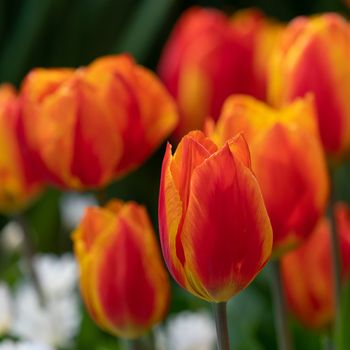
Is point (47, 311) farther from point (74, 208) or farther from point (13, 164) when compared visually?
point (74, 208)

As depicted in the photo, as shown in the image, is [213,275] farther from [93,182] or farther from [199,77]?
[199,77]

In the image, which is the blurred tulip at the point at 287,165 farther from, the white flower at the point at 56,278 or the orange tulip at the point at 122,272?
the white flower at the point at 56,278

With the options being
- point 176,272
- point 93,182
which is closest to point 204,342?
point 93,182

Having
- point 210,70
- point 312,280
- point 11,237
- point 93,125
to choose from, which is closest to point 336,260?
point 312,280

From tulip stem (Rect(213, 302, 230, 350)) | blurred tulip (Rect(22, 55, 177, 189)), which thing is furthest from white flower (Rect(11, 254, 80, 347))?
tulip stem (Rect(213, 302, 230, 350))

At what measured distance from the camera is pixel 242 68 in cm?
79

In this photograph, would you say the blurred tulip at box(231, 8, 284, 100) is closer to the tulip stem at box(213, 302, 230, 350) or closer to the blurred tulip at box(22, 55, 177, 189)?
the blurred tulip at box(22, 55, 177, 189)

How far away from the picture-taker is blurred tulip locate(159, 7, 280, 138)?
0.78 meters

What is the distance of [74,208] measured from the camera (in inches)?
44.6

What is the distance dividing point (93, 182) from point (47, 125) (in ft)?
0.13

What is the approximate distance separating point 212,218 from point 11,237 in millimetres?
694

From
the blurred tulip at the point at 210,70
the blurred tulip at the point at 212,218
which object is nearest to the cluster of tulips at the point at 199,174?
the blurred tulip at the point at 212,218

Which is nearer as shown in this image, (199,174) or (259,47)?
(199,174)

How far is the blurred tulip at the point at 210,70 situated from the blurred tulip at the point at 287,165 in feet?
0.82
